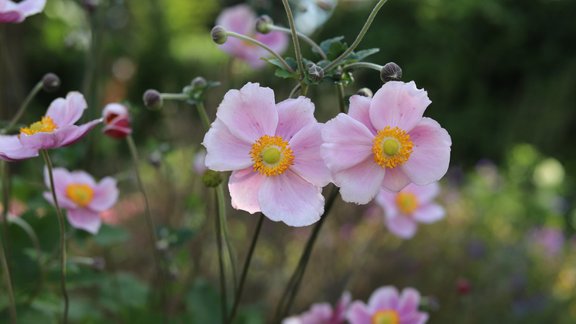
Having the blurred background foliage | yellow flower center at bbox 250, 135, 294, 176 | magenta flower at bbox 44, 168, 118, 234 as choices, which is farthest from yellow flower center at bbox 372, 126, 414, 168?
magenta flower at bbox 44, 168, 118, 234

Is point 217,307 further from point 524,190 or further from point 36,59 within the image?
point 36,59

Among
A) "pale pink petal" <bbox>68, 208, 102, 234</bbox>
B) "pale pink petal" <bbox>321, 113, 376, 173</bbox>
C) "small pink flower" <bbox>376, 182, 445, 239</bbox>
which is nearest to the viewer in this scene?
"pale pink petal" <bbox>321, 113, 376, 173</bbox>

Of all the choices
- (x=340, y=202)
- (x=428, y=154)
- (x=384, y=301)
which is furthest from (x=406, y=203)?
(x=340, y=202)

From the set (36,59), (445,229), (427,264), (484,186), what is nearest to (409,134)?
(427,264)

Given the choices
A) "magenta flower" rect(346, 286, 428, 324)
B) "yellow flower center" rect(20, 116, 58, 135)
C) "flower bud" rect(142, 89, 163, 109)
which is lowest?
"magenta flower" rect(346, 286, 428, 324)

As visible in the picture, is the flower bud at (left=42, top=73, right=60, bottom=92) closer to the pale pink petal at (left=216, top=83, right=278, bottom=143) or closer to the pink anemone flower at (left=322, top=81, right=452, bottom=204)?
the pale pink petal at (left=216, top=83, right=278, bottom=143)

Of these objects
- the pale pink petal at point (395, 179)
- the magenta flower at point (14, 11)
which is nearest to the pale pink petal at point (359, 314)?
the pale pink petal at point (395, 179)

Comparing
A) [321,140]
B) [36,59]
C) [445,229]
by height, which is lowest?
[36,59]
